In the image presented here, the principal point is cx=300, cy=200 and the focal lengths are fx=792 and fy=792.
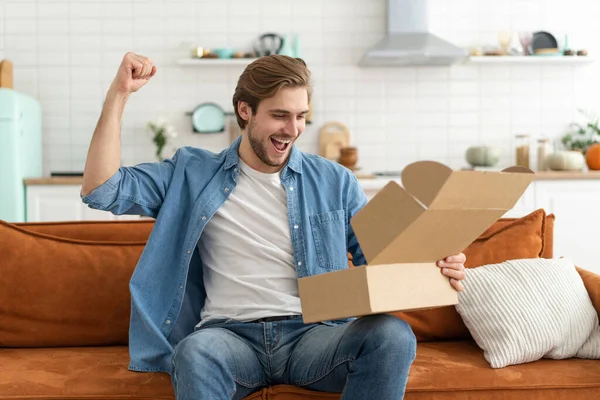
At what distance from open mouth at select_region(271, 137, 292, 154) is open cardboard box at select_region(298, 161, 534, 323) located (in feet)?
1.85

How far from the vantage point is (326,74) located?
555cm

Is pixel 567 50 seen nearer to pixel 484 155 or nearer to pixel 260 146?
pixel 484 155

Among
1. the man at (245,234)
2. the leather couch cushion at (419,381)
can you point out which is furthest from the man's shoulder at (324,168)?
the leather couch cushion at (419,381)

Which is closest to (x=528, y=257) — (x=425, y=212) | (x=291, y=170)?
(x=291, y=170)

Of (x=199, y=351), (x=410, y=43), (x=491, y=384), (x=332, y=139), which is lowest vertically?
(x=491, y=384)

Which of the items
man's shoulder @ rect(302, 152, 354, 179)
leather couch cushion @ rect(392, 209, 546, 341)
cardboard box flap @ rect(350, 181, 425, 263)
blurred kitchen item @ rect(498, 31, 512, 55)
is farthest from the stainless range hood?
cardboard box flap @ rect(350, 181, 425, 263)

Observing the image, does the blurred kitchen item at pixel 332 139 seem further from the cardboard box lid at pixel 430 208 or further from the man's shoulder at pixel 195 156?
the cardboard box lid at pixel 430 208

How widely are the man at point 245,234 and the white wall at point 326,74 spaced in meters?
3.21

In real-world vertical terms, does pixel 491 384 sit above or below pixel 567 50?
below

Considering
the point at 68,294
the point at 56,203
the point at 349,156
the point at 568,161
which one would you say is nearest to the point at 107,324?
the point at 68,294

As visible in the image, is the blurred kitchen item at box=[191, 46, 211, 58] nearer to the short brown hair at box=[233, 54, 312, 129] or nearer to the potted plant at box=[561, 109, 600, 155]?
the potted plant at box=[561, 109, 600, 155]

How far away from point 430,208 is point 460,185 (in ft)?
0.25

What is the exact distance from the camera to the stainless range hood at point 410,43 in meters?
5.14

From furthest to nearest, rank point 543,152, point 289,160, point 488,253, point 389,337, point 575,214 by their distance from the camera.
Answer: point 543,152
point 575,214
point 488,253
point 289,160
point 389,337
